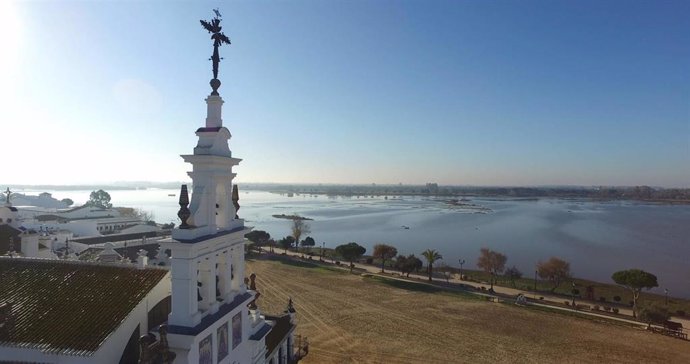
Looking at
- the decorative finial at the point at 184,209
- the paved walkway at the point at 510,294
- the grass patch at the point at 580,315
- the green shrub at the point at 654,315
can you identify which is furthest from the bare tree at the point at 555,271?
the decorative finial at the point at 184,209

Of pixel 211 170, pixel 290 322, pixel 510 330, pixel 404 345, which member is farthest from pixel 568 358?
pixel 211 170

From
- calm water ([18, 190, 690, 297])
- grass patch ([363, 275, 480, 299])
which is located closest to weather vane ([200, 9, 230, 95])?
grass patch ([363, 275, 480, 299])

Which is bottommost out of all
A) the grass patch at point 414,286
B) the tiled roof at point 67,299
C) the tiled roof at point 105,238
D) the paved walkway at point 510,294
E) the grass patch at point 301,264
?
the paved walkway at point 510,294

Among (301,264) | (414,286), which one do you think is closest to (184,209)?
(414,286)

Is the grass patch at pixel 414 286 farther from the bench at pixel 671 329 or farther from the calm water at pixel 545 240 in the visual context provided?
the calm water at pixel 545 240

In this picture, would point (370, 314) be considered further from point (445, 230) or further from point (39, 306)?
point (445, 230)

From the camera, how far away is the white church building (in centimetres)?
795

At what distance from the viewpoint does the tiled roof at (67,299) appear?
7.95 meters

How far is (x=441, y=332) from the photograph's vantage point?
2598 cm

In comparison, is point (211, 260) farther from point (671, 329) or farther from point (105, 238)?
point (105, 238)

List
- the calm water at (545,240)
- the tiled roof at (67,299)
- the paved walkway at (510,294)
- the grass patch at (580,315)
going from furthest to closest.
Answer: the calm water at (545,240) → the paved walkway at (510,294) → the grass patch at (580,315) → the tiled roof at (67,299)

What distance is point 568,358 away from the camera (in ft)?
74.7

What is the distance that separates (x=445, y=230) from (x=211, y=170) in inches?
3317

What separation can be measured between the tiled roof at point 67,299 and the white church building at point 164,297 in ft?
0.07
